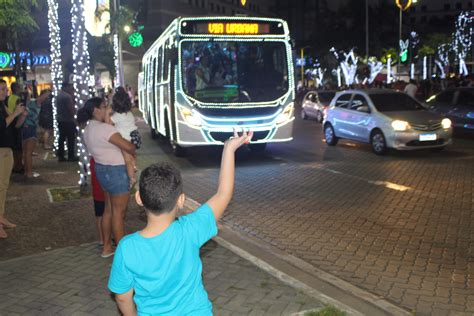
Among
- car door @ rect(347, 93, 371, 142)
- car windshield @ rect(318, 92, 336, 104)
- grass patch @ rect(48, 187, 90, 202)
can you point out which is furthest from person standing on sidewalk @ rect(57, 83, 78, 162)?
car windshield @ rect(318, 92, 336, 104)

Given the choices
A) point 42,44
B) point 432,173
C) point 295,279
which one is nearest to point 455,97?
point 432,173

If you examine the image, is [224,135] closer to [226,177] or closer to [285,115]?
[285,115]

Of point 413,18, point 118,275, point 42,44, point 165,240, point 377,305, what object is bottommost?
point 377,305

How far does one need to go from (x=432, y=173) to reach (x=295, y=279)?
694 centimetres

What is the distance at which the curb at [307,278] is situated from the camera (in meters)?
4.66

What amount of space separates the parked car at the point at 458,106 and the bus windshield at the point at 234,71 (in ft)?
23.7

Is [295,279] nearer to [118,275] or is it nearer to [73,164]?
[118,275]

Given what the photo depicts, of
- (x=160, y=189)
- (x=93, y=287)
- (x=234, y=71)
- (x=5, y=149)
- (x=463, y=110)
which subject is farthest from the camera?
(x=463, y=110)

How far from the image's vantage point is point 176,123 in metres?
13.1

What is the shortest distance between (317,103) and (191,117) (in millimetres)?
14058

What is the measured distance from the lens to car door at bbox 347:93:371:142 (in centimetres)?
1459

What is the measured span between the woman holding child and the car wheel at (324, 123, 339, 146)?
37.2 ft

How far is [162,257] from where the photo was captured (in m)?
2.45

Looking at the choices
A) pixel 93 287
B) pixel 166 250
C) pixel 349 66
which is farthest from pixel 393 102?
pixel 349 66
